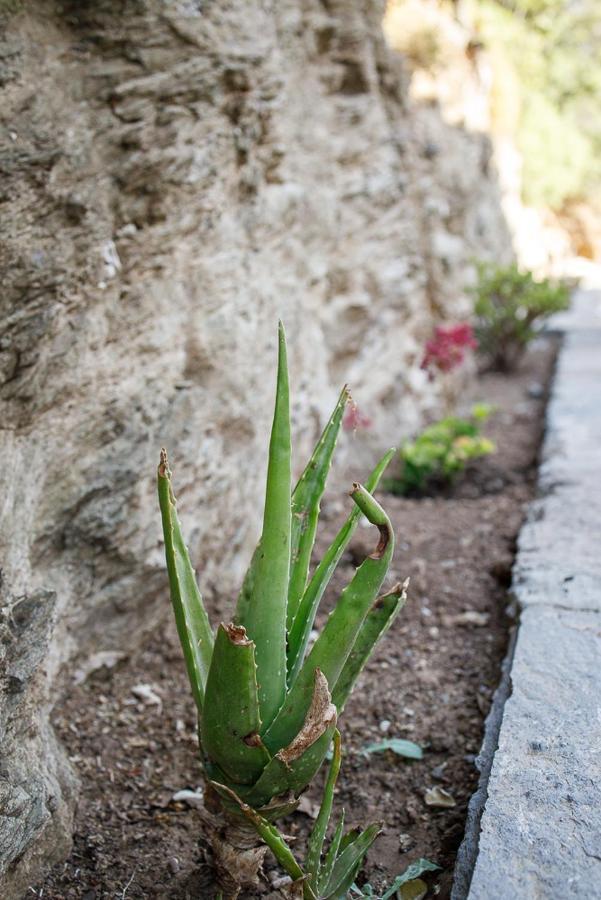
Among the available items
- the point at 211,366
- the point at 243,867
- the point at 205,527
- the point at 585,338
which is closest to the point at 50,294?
the point at 211,366

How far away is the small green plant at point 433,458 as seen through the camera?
3605 millimetres

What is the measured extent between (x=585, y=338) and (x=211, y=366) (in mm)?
5550

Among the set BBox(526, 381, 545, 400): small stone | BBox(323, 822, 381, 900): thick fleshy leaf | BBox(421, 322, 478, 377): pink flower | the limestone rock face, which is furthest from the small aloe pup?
BBox(526, 381, 545, 400): small stone

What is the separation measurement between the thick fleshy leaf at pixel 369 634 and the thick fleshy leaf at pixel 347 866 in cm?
22

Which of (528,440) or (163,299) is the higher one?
(163,299)

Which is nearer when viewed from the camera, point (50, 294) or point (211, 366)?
point (50, 294)

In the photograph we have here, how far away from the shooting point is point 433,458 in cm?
362

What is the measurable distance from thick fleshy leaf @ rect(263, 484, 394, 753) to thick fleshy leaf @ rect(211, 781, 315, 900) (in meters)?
0.10

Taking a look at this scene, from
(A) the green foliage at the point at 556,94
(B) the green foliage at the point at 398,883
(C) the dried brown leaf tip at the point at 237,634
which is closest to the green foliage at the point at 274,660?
(C) the dried brown leaf tip at the point at 237,634

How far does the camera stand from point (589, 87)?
41.6ft

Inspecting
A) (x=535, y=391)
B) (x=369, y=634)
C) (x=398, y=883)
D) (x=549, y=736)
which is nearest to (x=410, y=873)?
(x=398, y=883)

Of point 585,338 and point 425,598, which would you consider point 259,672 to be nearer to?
point 425,598

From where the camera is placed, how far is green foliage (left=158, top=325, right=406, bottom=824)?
1249 millimetres

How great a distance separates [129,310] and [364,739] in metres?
1.38
